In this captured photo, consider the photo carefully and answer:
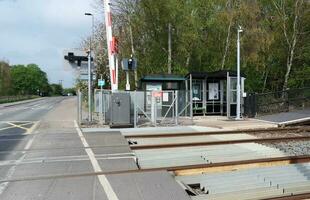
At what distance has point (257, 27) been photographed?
3578cm

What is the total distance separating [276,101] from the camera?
27.3m

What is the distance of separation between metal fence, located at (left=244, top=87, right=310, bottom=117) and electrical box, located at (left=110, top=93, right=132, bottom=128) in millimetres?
9736

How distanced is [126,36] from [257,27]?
1092cm

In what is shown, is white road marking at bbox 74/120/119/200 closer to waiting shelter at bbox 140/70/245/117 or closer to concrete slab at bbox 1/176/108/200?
concrete slab at bbox 1/176/108/200

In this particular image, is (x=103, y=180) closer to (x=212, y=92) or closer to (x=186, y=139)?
(x=186, y=139)

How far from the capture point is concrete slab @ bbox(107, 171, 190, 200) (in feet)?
23.6

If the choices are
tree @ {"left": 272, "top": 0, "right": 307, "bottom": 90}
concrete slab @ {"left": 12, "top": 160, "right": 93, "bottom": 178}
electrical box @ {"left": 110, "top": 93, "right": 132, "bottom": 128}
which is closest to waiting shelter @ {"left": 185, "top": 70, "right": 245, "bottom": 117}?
electrical box @ {"left": 110, "top": 93, "right": 132, "bottom": 128}

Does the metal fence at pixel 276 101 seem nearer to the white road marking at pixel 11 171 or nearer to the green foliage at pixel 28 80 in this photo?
the white road marking at pixel 11 171

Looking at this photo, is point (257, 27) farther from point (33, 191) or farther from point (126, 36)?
point (33, 191)

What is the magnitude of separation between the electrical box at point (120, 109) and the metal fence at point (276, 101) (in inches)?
383

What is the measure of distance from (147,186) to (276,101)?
68.8 ft

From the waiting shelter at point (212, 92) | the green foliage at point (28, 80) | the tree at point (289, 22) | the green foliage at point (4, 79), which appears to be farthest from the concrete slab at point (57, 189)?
the green foliage at point (28, 80)

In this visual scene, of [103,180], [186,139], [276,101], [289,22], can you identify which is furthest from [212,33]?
[103,180]

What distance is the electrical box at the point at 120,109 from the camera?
20.3 meters
